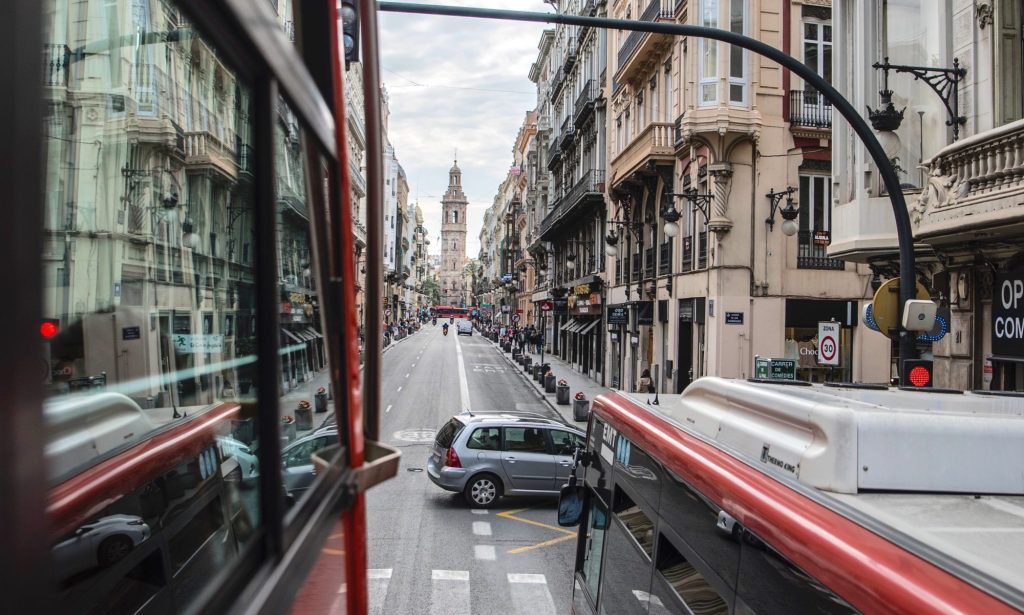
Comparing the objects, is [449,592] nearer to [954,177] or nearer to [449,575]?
[449,575]

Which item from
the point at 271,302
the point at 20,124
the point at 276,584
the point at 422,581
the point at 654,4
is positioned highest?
the point at 654,4

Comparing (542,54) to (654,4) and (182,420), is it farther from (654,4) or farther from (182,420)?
(182,420)

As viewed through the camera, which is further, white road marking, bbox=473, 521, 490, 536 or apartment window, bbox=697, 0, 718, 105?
apartment window, bbox=697, 0, 718, 105

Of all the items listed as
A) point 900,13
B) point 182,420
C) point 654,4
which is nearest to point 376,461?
point 182,420

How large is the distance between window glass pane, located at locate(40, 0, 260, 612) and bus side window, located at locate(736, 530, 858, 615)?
1.61 metres

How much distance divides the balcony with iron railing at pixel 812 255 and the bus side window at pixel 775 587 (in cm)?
2228

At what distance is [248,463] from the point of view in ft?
6.16

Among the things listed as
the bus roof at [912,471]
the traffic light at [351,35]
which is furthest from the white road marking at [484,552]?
the traffic light at [351,35]

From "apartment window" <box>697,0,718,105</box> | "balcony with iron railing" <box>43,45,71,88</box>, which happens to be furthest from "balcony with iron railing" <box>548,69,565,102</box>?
"balcony with iron railing" <box>43,45,71,88</box>

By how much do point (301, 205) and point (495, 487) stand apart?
12.2 metres

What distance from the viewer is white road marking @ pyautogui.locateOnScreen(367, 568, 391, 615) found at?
882 cm

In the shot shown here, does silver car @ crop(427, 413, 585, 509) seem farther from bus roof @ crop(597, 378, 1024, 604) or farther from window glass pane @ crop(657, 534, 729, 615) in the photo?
bus roof @ crop(597, 378, 1024, 604)

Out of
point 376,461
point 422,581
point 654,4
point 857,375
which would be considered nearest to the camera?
point 376,461

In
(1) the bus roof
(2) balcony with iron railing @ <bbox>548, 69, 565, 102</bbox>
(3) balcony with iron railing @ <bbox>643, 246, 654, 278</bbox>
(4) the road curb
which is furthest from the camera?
(2) balcony with iron railing @ <bbox>548, 69, 565, 102</bbox>
